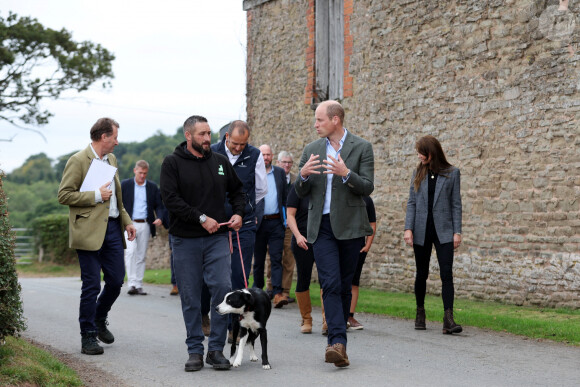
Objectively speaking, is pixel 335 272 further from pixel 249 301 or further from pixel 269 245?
pixel 269 245

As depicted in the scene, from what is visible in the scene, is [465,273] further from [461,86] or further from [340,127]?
[340,127]

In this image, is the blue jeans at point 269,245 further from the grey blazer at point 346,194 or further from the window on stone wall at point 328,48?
the window on stone wall at point 328,48

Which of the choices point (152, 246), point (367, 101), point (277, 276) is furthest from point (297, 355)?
point (152, 246)

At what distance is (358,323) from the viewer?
8828mm

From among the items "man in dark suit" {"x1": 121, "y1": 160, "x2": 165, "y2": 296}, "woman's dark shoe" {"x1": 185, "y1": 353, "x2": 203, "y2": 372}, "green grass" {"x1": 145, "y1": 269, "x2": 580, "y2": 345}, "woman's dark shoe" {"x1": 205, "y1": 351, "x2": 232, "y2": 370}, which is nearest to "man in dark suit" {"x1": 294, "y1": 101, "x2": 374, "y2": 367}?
"woman's dark shoe" {"x1": 205, "y1": 351, "x2": 232, "y2": 370}

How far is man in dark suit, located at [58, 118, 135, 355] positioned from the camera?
23.7 feet

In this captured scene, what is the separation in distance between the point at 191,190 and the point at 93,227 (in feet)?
4.43

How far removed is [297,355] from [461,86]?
21.8 feet

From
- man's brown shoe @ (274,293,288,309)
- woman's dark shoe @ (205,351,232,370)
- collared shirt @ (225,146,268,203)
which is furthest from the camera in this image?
man's brown shoe @ (274,293,288,309)

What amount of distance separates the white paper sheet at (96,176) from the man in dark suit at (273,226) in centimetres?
326

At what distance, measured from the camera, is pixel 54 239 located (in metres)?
26.2

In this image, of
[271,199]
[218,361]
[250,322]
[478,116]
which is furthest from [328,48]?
[218,361]

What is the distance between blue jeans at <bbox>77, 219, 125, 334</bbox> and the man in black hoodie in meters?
1.18

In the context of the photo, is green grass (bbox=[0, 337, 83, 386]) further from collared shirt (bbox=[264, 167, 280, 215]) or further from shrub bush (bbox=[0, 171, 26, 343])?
collared shirt (bbox=[264, 167, 280, 215])
